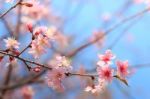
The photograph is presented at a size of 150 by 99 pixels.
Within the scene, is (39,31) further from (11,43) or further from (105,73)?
(105,73)

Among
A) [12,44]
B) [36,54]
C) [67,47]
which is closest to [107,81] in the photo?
[36,54]

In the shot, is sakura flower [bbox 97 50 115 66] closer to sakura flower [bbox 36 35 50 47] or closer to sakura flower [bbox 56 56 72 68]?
sakura flower [bbox 56 56 72 68]

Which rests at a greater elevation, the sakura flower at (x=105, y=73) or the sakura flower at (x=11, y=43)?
the sakura flower at (x=11, y=43)

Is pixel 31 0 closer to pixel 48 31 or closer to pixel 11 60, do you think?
pixel 48 31

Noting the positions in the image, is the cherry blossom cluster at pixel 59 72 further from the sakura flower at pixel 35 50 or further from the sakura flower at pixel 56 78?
the sakura flower at pixel 35 50

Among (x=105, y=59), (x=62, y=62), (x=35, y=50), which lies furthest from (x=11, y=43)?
(x=105, y=59)

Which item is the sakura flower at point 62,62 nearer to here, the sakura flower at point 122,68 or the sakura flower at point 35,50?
the sakura flower at point 35,50

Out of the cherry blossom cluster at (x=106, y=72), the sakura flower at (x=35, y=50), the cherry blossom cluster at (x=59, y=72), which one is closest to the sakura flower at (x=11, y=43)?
the sakura flower at (x=35, y=50)

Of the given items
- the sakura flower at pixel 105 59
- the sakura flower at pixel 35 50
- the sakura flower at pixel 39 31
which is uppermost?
the sakura flower at pixel 39 31
